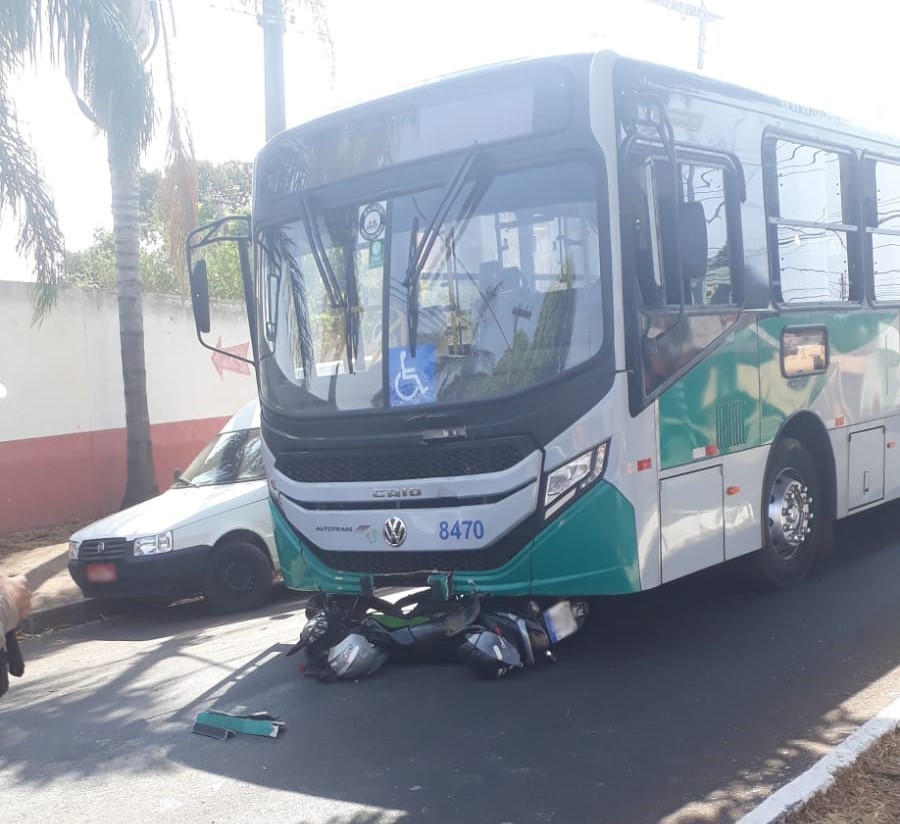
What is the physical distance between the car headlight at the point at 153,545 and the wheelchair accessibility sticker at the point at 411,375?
3.67 metres

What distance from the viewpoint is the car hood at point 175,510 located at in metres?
9.77

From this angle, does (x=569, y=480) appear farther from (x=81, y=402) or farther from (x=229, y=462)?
(x=81, y=402)

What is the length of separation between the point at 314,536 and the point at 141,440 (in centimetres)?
795

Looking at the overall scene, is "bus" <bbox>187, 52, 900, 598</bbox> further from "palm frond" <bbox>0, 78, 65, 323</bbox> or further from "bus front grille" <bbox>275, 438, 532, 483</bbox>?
"palm frond" <bbox>0, 78, 65, 323</bbox>

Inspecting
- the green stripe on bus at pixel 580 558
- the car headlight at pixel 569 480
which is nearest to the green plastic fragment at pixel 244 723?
the green stripe on bus at pixel 580 558

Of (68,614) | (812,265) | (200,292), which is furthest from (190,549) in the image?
(812,265)

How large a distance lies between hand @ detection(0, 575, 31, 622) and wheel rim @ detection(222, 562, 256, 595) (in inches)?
225

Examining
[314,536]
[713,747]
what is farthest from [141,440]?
[713,747]

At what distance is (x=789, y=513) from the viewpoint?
25.9 feet

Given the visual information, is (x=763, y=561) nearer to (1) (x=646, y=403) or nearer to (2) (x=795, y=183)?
(1) (x=646, y=403)

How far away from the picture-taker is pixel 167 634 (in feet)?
30.3

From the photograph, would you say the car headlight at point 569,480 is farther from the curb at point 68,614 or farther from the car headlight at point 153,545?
the curb at point 68,614

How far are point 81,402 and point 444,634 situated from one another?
953 cm

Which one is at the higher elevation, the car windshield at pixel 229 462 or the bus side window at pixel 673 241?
the bus side window at pixel 673 241
